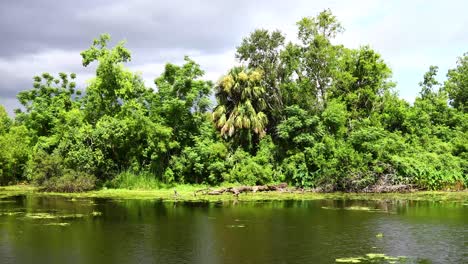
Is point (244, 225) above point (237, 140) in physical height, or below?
below

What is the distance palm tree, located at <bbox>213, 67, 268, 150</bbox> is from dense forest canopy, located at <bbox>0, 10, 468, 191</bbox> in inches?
3.8

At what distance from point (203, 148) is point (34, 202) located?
14.5 metres

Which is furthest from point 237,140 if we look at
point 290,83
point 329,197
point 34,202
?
point 34,202

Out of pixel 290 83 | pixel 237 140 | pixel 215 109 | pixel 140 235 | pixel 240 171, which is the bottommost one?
pixel 140 235

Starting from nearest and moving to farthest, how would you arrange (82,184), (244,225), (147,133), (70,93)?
(244,225) < (82,184) < (147,133) < (70,93)

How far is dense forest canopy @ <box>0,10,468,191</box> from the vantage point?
3741cm

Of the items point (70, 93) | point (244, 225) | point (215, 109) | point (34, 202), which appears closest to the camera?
point (244, 225)

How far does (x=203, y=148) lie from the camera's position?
133 ft

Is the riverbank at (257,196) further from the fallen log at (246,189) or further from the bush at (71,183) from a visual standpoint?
the bush at (71,183)

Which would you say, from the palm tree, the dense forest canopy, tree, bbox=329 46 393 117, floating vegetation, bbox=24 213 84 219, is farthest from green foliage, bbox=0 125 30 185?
tree, bbox=329 46 393 117

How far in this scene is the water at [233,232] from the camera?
1583cm

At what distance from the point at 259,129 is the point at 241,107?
2.52 m

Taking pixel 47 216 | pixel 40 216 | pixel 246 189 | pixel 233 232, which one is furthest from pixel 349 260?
pixel 246 189

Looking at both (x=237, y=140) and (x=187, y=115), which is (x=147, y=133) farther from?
(x=237, y=140)
